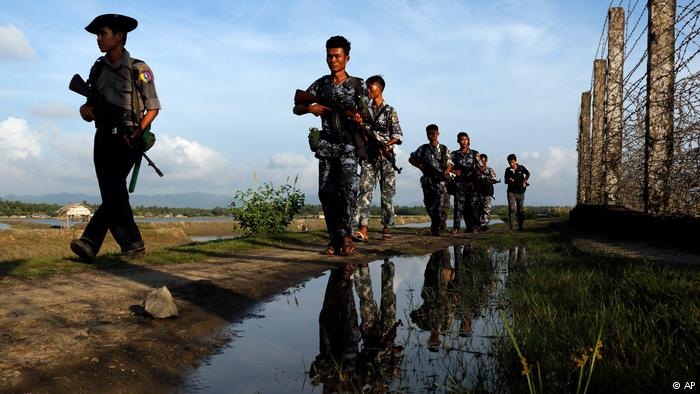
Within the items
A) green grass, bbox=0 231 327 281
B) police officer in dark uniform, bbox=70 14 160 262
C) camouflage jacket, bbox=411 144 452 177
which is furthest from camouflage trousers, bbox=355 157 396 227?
police officer in dark uniform, bbox=70 14 160 262

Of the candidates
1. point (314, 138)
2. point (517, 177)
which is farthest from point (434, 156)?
point (314, 138)

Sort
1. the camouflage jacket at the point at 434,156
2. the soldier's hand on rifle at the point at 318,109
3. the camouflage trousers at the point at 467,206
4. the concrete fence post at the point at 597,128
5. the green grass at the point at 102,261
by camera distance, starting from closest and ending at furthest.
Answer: the green grass at the point at 102,261 → the soldier's hand on rifle at the point at 318,109 → the camouflage jacket at the point at 434,156 → the camouflage trousers at the point at 467,206 → the concrete fence post at the point at 597,128

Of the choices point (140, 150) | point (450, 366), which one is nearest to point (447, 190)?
point (140, 150)

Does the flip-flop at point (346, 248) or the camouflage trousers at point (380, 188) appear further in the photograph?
the camouflage trousers at point (380, 188)

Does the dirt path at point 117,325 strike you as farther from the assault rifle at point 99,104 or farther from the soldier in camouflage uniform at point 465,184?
the soldier in camouflage uniform at point 465,184

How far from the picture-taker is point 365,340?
285 cm

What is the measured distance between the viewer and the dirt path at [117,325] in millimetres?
2209

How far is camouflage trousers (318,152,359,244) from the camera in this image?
21.7 ft

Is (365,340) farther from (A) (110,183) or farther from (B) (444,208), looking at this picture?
(B) (444,208)

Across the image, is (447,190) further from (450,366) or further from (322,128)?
(450,366)

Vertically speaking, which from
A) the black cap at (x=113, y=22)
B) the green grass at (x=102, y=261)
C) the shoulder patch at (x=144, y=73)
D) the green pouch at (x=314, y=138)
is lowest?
the green grass at (x=102, y=261)

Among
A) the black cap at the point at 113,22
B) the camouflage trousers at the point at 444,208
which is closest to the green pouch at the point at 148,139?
the black cap at the point at 113,22

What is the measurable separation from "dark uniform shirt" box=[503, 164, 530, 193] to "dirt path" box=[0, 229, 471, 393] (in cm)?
1052

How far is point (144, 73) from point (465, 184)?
31.1 ft
